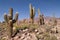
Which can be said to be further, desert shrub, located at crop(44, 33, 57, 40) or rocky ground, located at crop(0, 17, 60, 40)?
rocky ground, located at crop(0, 17, 60, 40)

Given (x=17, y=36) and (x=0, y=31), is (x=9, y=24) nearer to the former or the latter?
(x=17, y=36)

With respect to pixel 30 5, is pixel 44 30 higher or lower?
lower

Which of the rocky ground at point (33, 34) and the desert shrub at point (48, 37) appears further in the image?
the rocky ground at point (33, 34)

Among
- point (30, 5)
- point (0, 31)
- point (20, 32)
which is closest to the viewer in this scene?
point (20, 32)

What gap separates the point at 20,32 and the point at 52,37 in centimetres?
297

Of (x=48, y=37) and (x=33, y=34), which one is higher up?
(x=33, y=34)

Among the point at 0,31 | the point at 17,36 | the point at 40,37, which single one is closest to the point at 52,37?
the point at 40,37

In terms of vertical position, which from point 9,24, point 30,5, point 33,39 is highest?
point 30,5

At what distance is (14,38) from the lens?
14859 millimetres

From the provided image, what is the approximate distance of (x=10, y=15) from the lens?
15.0m

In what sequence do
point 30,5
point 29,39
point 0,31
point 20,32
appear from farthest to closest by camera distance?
point 30,5
point 0,31
point 20,32
point 29,39

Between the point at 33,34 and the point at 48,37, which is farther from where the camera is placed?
the point at 33,34

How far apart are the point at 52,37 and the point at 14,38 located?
3.11 m

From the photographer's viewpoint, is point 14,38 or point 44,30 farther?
point 44,30
